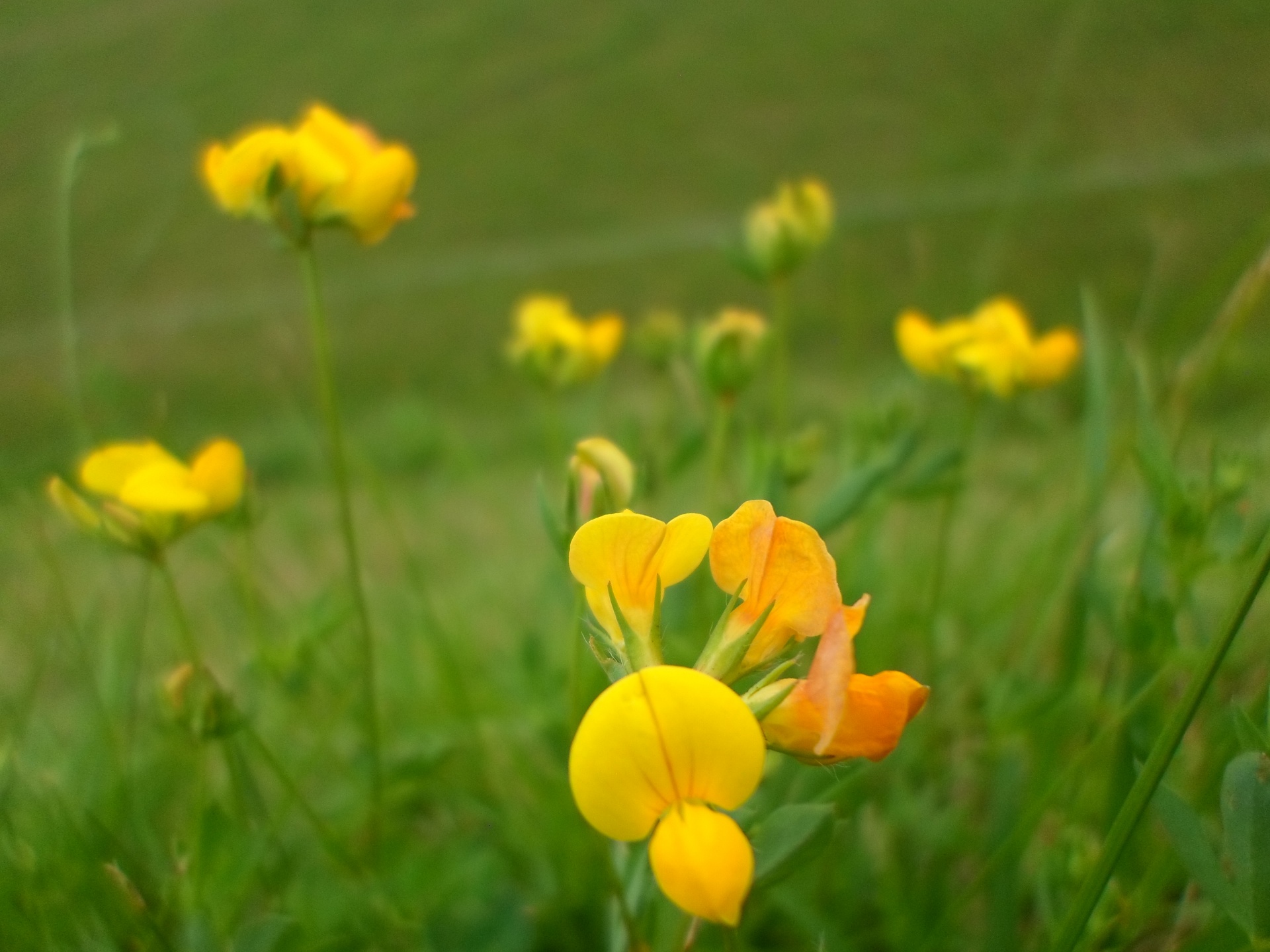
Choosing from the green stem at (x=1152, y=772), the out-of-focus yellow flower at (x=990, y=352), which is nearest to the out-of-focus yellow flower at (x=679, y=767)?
the green stem at (x=1152, y=772)

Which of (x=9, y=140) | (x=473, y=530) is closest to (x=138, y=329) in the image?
(x=9, y=140)

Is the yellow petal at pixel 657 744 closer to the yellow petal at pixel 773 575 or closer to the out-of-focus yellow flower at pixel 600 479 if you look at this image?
the yellow petal at pixel 773 575

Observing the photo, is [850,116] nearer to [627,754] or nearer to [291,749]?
[291,749]

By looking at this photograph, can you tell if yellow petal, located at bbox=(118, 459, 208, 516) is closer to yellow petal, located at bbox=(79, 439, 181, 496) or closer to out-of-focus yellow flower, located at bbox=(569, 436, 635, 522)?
yellow petal, located at bbox=(79, 439, 181, 496)

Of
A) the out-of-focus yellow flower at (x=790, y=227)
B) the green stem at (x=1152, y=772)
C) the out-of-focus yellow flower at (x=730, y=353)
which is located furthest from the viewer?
the out-of-focus yellow flower at (x=790, y=227)

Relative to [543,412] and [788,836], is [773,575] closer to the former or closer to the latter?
[788,836]

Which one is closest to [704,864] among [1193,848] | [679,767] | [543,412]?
[679,767]
